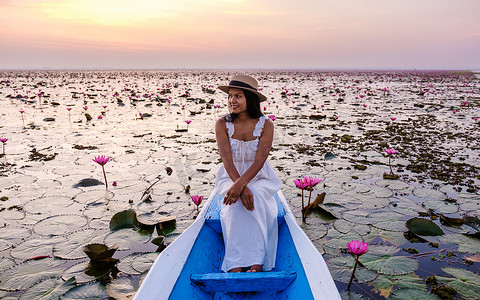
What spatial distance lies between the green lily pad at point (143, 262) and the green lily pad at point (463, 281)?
235cm

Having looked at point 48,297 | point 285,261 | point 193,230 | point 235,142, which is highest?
point 235,142

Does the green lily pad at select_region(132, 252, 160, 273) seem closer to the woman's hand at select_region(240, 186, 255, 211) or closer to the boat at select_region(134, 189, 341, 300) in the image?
the boat at select_region(134, 189, 341, 300)

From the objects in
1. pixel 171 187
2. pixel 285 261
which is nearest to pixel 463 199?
pixel 285 261

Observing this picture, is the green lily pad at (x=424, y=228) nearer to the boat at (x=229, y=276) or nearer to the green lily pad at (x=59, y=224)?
the boat at (x=229, y=276)

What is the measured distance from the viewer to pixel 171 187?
4250 mm

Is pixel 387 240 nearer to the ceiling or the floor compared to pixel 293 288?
nearer to the floor

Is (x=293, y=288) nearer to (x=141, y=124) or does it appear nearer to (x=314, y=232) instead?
(x=314, y=232)

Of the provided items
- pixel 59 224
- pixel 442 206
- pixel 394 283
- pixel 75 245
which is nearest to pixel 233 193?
pixel 394 283

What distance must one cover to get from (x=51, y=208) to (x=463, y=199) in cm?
495

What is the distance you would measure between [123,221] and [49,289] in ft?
3.25

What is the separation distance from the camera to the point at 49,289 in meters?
2.25

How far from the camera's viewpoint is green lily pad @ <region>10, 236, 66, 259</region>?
267 centimetres

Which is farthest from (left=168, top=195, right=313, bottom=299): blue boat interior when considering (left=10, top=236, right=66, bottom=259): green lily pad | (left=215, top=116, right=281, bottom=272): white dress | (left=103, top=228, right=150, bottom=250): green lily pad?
(left=10, top=236, right=66, bottom=259): green lily pad

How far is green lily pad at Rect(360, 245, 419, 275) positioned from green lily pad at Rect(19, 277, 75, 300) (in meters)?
2.41
